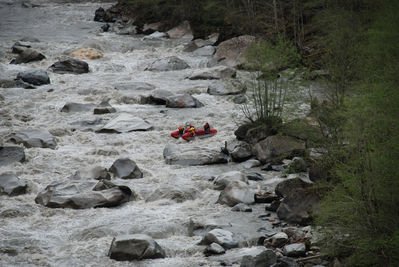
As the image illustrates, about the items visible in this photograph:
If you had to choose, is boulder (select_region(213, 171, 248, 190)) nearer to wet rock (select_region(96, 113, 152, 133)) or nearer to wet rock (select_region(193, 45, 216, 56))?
wet rock (select_region(96, 113, 152, 133))

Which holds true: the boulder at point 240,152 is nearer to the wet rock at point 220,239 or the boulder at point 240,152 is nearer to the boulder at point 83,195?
the boulder at point 83,195

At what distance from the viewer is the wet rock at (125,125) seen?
13.3 meters

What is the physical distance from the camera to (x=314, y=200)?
323 inches

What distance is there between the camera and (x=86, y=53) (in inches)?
843

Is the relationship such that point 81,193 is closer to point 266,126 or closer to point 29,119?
point 266,126

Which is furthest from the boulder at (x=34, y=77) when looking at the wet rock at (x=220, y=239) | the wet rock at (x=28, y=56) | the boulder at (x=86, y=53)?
the wet rock at (x=220, y=239)

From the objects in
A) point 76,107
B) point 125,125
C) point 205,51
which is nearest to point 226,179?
point 125,125

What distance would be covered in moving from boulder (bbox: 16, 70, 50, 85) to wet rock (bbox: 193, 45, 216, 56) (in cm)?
708

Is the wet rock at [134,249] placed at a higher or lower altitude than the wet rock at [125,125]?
higher

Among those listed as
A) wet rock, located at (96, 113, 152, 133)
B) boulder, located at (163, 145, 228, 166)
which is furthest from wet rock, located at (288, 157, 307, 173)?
wet rock, located at (96, 113, 152, 133)

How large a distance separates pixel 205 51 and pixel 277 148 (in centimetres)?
1209

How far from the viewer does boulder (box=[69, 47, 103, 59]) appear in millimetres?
21234

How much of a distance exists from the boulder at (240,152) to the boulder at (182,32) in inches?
605

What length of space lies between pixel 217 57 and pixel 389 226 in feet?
50.5
